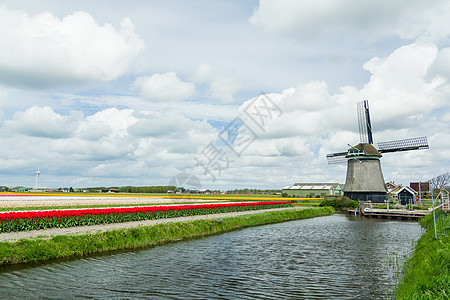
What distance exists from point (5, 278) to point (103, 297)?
4.49 metres

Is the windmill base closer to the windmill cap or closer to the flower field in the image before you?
the windmill cap

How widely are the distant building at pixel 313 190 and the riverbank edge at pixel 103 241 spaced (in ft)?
269

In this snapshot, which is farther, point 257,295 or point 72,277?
point 72,277

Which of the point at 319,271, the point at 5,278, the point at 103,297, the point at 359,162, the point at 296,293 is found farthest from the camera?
the point at 359,162

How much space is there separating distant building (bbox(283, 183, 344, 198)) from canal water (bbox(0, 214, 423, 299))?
88471 millimetres

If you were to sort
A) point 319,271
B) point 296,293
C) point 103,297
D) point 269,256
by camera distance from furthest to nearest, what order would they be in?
point 269,256, point 319,271, point 296,293, point 103,297

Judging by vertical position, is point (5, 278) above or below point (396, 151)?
below

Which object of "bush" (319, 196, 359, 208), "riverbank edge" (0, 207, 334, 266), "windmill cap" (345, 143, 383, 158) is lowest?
"bush" (319, 196, 359, 208)

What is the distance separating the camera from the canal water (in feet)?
34.7

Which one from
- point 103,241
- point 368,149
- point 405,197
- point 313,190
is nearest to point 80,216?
point 103,241

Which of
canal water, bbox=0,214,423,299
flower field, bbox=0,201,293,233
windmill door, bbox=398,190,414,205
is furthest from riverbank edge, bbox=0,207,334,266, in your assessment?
windmill door, bbox=398,190,414,205

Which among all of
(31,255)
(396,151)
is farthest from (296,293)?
(396,151)

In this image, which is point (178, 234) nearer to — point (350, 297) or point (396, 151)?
point (350, 297)

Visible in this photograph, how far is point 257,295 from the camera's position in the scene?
34.7 ft
